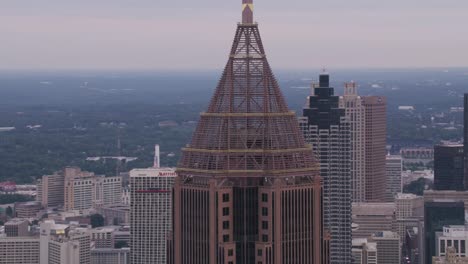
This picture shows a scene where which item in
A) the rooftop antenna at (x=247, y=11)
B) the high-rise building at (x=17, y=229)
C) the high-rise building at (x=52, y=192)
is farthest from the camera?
the high-rise building at (x=52, y=192)

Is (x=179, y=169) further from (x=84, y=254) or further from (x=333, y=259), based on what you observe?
(x=84, y=254)

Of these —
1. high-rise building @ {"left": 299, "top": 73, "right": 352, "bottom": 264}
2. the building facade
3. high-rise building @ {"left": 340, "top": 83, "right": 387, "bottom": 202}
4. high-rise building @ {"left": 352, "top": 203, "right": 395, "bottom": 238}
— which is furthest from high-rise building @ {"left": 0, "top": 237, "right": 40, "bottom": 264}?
high-rise building @ {"left": 340, "top": 83, "right": 387, "bottom": 202}

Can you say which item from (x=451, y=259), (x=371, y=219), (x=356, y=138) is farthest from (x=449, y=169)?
(x=451, y=259)

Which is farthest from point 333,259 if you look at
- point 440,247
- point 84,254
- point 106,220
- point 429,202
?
point 106,220

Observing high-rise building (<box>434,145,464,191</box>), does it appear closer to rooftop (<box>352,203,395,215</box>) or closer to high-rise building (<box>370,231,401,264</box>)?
rooftop (<box>352,203,395,215</box>)

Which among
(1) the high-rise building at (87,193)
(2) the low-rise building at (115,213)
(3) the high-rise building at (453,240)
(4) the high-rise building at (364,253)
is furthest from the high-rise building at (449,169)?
(1) the high-rise building at (87,193)

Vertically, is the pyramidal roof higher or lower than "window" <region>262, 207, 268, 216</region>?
higher

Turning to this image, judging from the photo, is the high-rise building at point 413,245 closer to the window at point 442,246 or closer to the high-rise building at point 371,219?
the high-rise building at point 371,219

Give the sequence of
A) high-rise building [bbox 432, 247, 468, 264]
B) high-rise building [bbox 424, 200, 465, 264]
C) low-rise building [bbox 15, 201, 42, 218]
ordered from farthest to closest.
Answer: low-rise building [bbox 15, 201, 42, 218], high-rise building [bbox 424, 200, 465, 264], high-rise building [bbox 432, 247, 468, 264]
